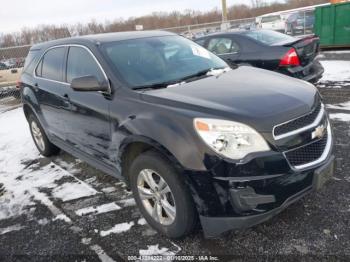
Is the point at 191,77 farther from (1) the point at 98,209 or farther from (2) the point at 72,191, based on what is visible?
(2) the point at 72,191

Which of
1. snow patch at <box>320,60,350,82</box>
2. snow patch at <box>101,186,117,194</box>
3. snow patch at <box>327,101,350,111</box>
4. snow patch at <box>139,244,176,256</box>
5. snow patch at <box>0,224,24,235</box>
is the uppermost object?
snow patch at <box>139,244,176,256</box>

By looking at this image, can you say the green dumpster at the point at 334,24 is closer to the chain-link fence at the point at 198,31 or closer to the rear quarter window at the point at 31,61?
the chain-link fence at the point at 198,31

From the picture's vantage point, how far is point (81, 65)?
12.5 ft

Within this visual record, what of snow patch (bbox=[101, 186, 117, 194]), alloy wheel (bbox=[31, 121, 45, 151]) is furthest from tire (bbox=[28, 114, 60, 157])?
snow patch (bbox=[101, 186, 117, 194])

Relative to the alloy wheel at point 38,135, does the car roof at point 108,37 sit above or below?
above

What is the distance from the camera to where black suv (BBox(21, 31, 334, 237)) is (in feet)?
7.92

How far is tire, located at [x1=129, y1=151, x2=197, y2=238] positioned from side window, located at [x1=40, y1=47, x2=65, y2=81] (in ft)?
6.36

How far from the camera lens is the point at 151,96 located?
2.92 m

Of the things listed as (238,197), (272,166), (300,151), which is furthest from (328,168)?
(238,197)

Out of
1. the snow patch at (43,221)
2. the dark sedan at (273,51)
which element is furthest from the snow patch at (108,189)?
the dark sedan at (273,51)

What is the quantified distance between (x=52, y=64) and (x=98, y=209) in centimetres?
208

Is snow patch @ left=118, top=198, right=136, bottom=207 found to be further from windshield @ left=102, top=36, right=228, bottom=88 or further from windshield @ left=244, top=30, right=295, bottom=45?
windshield @ left=244, top=30, right=295, bottom=45

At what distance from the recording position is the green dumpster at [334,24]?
44.1 feet

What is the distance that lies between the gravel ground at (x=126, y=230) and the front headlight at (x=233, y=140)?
0.90 meters
